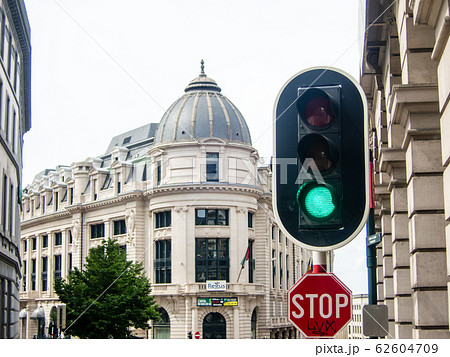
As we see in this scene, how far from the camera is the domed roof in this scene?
6500cm

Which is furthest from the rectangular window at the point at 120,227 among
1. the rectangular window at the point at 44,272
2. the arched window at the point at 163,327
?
the rectangular window at the point at 44,272

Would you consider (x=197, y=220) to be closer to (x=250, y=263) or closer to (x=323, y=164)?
(x=250, y=263)

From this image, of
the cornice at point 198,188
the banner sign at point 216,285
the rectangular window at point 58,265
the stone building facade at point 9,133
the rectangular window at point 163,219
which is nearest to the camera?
the stone building facade at point 9,133

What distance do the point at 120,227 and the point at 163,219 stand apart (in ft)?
20.1

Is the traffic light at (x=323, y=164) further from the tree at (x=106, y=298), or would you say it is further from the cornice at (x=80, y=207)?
the cornice at (x=80, y=207)

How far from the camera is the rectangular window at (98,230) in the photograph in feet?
235

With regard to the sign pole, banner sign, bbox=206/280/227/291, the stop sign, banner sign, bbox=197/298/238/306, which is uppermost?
the sign pole

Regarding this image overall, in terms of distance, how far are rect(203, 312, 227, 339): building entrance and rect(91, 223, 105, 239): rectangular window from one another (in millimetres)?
15261

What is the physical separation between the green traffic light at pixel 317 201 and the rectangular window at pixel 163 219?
2325 inches

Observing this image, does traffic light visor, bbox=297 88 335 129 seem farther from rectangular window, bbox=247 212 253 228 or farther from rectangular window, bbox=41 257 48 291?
rectangular window, bbox=41 257 48 291

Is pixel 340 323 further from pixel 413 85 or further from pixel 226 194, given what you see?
pixel 226 194
